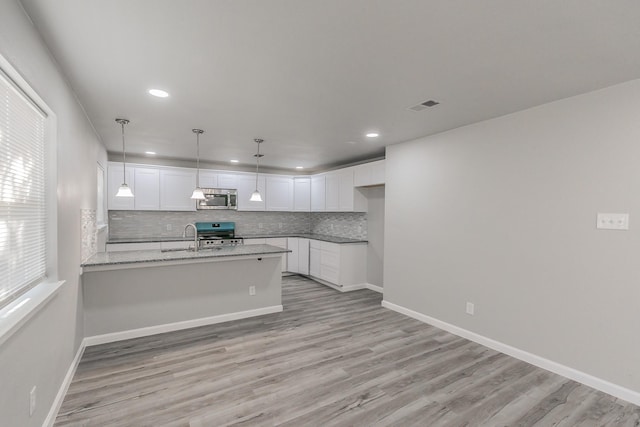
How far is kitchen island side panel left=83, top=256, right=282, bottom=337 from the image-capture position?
3279 mm

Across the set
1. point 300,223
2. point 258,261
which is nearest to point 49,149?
point 258,261

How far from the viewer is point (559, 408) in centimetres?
225

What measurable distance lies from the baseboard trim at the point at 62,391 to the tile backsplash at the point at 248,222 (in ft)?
10.2

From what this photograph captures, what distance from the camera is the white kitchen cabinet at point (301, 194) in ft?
22.5

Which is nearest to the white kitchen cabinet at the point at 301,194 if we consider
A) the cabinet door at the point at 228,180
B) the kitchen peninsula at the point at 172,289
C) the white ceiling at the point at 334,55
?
the cabinet door at the point at 228,180

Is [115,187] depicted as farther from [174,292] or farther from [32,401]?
[32,401]

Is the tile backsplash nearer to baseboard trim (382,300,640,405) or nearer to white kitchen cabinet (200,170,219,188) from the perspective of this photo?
white kitchen cabinet (200,170,219,188)

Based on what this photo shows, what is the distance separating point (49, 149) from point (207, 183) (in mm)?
4087

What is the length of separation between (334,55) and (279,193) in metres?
4.99

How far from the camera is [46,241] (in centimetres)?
204

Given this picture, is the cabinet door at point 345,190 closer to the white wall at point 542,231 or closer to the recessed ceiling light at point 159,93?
the white wall at point 542,231

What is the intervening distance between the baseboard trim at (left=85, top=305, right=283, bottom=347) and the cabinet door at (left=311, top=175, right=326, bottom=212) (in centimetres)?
262

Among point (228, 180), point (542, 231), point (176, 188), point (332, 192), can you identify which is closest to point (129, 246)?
point (176, 188)

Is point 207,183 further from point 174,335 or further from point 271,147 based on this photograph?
point 174,335
